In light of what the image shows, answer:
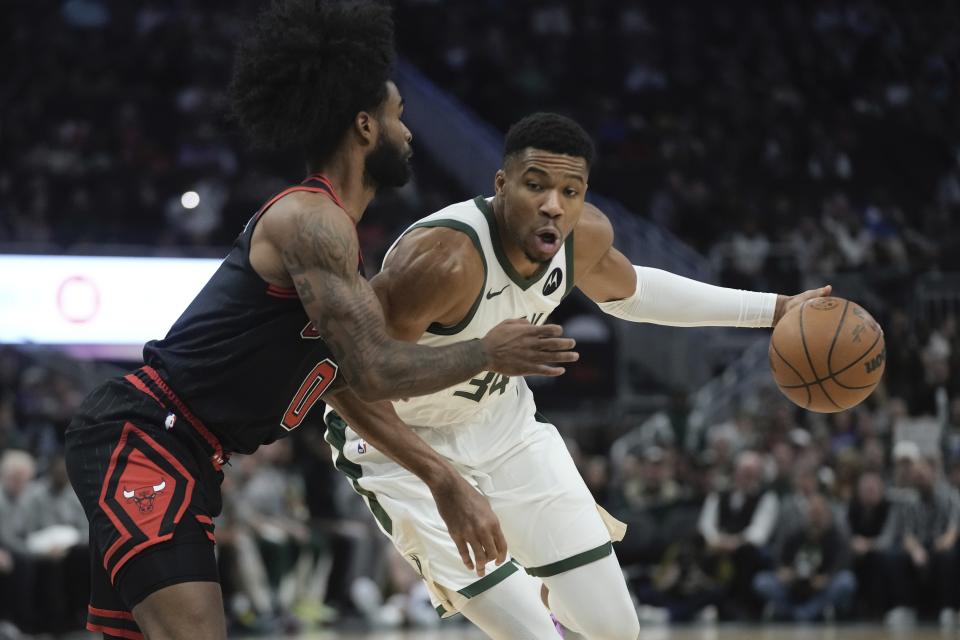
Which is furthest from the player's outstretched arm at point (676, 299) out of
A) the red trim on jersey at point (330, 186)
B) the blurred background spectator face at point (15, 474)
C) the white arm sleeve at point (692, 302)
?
the blurred background spectator face at point (15, 474)

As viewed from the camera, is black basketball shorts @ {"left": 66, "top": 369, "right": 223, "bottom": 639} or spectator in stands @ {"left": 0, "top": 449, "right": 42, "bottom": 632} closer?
black basketball shorts @ {"left": 66, "top": 369, "right": 223, "bottom": 639}

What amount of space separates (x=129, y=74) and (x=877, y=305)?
10.4 meters

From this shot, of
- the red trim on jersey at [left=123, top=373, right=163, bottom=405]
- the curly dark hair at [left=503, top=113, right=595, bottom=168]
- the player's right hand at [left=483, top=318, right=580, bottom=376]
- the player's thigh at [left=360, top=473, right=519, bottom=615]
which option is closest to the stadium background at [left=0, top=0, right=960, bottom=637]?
the player's thigh at [left=360, top=473, right=519, bottom=615]

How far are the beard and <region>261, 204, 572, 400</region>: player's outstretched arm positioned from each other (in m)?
0.39

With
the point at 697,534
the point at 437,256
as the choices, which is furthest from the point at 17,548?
the point at 437,256

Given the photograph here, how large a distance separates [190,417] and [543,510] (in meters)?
1.57

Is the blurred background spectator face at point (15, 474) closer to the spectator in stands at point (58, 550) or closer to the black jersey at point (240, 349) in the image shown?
the spectator in stands at point (58, 550)

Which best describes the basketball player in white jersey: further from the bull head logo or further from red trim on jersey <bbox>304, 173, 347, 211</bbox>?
the bull head logo

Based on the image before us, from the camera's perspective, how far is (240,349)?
3.60 m

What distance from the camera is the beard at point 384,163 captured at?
3.84m

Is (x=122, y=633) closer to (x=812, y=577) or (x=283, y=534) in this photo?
(x=283, y=534)

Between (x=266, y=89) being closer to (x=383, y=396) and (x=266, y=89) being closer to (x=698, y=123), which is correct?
(x=383, y=396)

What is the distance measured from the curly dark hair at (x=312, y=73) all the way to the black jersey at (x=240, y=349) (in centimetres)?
22

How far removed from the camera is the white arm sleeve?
5297mm
